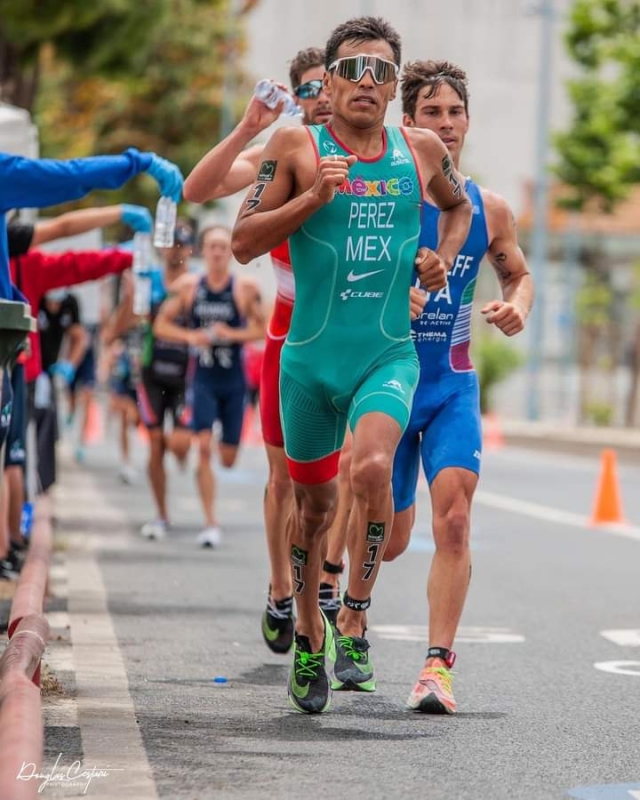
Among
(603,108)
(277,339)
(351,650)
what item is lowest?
(351,650)

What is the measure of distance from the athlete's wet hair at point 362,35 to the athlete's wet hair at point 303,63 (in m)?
1.57

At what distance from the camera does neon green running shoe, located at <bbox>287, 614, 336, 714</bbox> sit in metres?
6.73

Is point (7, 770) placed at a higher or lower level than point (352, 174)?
lower

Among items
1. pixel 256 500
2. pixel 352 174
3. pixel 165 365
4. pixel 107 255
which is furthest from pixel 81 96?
pixel 352 174

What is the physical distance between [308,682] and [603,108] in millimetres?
26146

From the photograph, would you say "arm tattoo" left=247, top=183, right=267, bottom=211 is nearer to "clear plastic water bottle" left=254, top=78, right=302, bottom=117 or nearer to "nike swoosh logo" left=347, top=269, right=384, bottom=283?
"nike swoosh logo" left=347, top=269, right=384, bottom=283

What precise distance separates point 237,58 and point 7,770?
1845 inches

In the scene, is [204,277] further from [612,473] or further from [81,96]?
[81,96]

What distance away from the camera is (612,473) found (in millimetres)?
15797

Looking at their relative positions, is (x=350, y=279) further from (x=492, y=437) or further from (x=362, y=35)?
(x=492, y=437)

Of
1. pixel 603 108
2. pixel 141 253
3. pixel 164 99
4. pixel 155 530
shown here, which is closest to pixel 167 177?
pixel 141 253

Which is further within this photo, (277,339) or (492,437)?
(492,437)

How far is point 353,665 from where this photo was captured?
7188mm

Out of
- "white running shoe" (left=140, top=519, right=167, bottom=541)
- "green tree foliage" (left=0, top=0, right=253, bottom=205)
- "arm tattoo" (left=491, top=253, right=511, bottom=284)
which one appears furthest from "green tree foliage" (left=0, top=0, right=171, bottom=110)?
"arm tattoo" (left=491, top=253, right=511, bottom=284)
